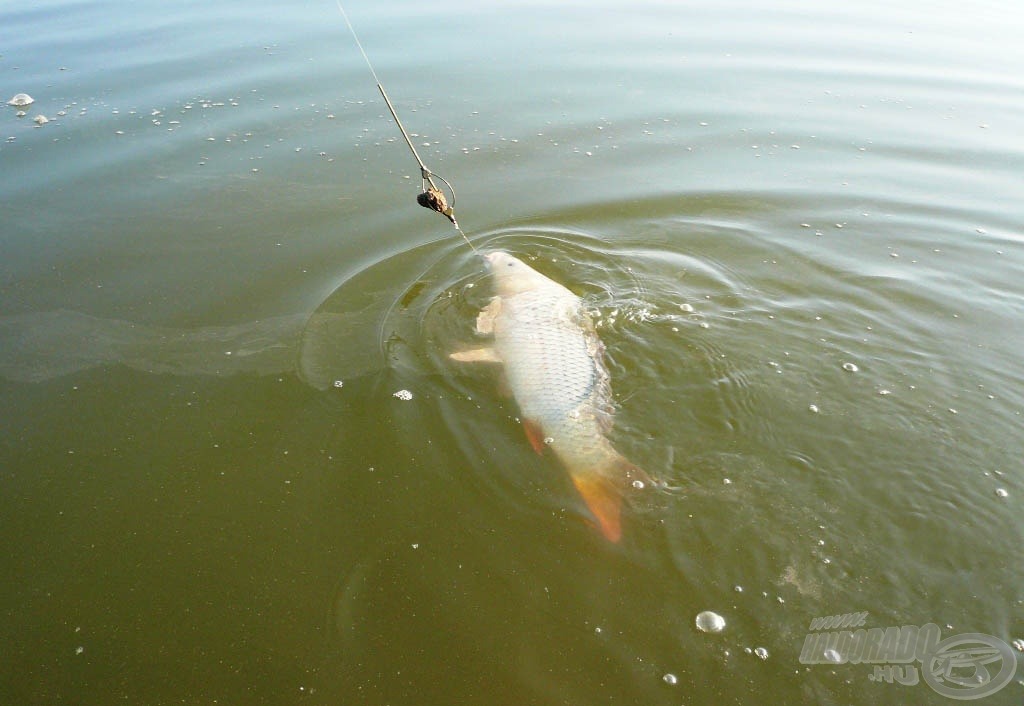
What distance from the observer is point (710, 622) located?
108 inches

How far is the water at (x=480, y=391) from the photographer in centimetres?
274

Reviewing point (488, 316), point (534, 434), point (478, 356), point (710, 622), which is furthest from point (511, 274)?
point (710, 622)

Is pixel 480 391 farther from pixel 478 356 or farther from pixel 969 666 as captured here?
pixel 969 666

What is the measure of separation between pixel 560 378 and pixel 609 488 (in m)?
0.73

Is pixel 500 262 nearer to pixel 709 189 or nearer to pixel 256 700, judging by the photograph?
pixel 709 189

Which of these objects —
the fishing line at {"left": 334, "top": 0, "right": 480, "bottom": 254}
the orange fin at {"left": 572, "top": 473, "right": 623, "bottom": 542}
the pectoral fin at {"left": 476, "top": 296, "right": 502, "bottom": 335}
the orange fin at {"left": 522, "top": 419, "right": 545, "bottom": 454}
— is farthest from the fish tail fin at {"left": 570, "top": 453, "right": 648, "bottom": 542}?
the fishing line at {"left": 334, "top": 0, "right": 480, "bottom": 254}

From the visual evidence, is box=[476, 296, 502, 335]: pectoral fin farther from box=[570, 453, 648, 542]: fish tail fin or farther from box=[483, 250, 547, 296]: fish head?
box=[570, 453, 648, 542]: fish tail fin

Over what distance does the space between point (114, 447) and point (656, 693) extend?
118 inches

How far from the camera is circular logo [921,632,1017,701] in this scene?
2545mm

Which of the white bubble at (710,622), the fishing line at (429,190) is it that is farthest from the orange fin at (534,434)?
the fishing line at (429,190)

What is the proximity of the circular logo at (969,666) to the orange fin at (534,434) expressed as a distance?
1.87 meters

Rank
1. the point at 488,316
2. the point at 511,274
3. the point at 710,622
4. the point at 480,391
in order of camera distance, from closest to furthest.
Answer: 1. the point at 710,622
2. the point at 480,391
3. the point at 488,316
4. the point at 511,274

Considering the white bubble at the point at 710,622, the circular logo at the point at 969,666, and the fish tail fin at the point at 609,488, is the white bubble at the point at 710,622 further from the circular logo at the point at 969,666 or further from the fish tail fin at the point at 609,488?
the circular logo at the point at 969,666

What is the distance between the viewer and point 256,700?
8.39ft
